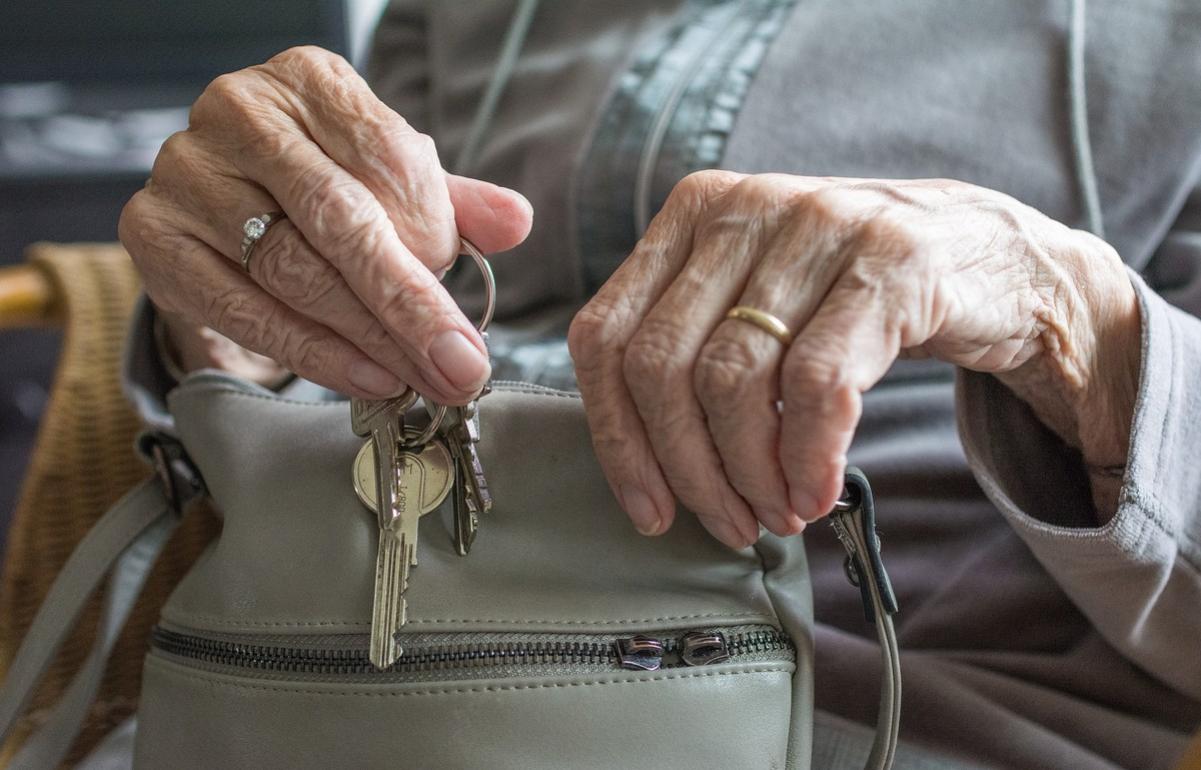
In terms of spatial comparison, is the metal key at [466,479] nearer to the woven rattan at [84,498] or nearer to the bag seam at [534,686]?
the bag seam at [534,686]

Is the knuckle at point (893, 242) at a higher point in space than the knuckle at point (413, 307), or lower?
higher

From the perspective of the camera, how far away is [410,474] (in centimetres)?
53

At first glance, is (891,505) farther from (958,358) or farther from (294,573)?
(294,573)

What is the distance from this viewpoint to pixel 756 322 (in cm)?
45

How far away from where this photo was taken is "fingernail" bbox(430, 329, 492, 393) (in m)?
0.48

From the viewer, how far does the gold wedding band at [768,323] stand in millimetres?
444

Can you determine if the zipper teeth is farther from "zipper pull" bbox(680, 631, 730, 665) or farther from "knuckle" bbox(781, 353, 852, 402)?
"knuckle" bbox(781, 353, 852, 402)

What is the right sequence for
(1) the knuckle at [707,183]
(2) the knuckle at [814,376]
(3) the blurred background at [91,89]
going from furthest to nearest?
(3) the blurred background at [91,89]
(1) the knuckle at [707,183]
(2) the knuckle at [814,376]

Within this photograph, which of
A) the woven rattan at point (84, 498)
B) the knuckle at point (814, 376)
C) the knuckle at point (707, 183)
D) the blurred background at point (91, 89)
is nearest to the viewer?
the knuckle at point (814, 376)

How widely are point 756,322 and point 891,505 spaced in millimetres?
316

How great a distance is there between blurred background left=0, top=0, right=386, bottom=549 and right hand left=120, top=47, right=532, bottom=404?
151 cm

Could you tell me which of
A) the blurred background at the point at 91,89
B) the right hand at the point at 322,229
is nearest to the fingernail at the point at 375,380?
the right hand at the point at 322,229

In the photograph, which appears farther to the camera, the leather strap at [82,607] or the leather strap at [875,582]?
the leather strap at [82,607]

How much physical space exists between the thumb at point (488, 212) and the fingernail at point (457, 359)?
79 millimetres
